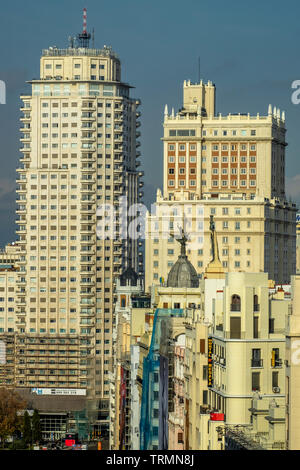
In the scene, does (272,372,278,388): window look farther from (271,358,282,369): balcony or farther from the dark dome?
the dark dome

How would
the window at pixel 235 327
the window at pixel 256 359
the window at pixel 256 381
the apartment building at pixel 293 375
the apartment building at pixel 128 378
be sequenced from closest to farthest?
the apartment building at pixel 293 375 → the window at pixel 256 381 → the window at pixel 256 359 → the window at pixel 235 327 → the apartment building at pixel 128 378

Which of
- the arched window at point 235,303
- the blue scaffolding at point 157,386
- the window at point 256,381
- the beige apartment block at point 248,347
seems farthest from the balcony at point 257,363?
the blue scaffolding at point 157,386

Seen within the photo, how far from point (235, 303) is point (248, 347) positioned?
301 centimetres

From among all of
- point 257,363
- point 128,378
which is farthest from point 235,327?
point 128,378

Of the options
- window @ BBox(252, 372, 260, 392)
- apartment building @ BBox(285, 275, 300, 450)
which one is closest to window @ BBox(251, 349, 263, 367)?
window @ BBox(252, 372, 260, 392)

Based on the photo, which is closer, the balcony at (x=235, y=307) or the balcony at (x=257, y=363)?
the balcony at (x=257, y=363)

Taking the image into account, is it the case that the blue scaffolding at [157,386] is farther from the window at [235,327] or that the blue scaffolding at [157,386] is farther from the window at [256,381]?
the window at [256,381]

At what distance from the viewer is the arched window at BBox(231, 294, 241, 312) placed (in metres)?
105

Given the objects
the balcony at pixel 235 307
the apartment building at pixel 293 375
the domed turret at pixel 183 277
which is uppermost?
the domed turret at pixel 183 277

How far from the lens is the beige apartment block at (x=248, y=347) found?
103 m

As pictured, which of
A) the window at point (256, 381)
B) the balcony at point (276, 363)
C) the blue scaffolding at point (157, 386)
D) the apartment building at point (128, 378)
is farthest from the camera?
the apartment building at point (128, 378)
